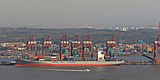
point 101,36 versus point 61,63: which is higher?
point 101,36

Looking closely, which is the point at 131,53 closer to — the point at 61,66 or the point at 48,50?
the point at 48,50

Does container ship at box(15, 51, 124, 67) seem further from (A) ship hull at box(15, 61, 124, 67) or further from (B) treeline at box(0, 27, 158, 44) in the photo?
(B) treeline at box(0, 27, 158, 44)

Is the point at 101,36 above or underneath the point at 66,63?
above

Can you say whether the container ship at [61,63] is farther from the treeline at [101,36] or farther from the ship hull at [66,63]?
the treeline at [101,36]

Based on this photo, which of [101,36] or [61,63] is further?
[101,36]

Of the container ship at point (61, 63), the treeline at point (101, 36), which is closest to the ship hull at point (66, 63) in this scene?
the container ship at point (61, 63)

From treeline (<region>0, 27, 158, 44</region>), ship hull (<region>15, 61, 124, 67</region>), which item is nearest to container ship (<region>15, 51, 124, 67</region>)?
ship hull (<region>15, 61, 124, 67</region>)

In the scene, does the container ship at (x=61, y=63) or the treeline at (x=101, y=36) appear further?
the treeline at (x=101, y=36)

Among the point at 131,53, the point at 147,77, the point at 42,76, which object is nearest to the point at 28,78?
the point at 42,76

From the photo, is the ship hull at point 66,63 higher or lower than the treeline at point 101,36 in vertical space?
lower

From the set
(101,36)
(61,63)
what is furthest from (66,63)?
(101,36)

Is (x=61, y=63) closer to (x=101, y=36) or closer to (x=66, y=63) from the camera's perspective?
(x=66, y=63)
